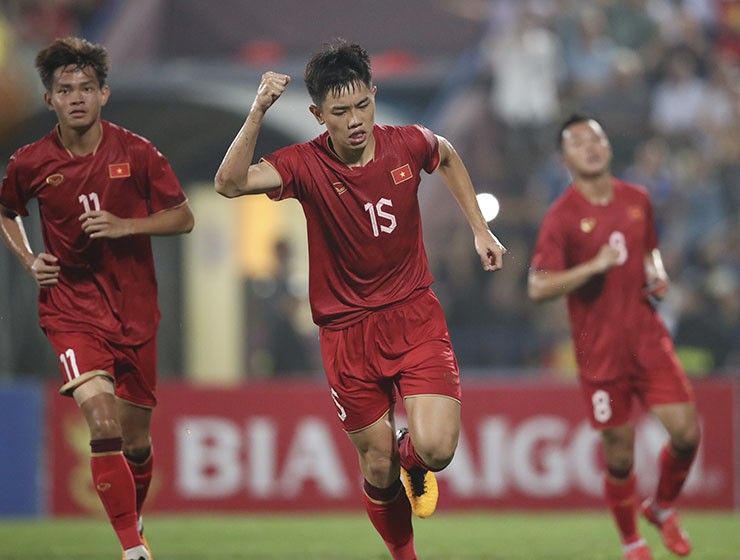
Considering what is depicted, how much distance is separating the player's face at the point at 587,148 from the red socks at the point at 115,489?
315cm

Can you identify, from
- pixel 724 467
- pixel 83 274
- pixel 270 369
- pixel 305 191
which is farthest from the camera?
pixel 270 369

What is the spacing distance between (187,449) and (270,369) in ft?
6.16

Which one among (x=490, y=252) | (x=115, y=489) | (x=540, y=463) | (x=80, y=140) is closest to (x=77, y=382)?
(x=115, y=489)

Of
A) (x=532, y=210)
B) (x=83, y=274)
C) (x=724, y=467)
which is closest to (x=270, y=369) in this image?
(x=532, y=210)

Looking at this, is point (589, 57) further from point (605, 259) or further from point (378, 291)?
point (378, 291)

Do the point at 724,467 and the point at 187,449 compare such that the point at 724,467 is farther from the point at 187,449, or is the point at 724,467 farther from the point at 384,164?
the point at 384,164

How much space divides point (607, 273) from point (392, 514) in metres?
2.21

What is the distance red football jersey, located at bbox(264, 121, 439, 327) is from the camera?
556 cm

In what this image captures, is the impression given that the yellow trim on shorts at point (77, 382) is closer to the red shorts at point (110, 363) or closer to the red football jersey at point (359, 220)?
the red shorts at point (110, 363)

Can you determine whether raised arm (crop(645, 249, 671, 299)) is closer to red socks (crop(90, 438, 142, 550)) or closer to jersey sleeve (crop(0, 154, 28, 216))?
red socks (crop(90, 438, 142, 550))

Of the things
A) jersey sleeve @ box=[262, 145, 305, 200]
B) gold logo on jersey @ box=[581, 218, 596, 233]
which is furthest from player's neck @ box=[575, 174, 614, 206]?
jersey sleeve @ box=[262, 145, 305, 200]

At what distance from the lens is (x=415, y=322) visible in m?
5.68

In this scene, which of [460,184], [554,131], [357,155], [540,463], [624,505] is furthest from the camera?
[554,131]

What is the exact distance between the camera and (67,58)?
591 cm
